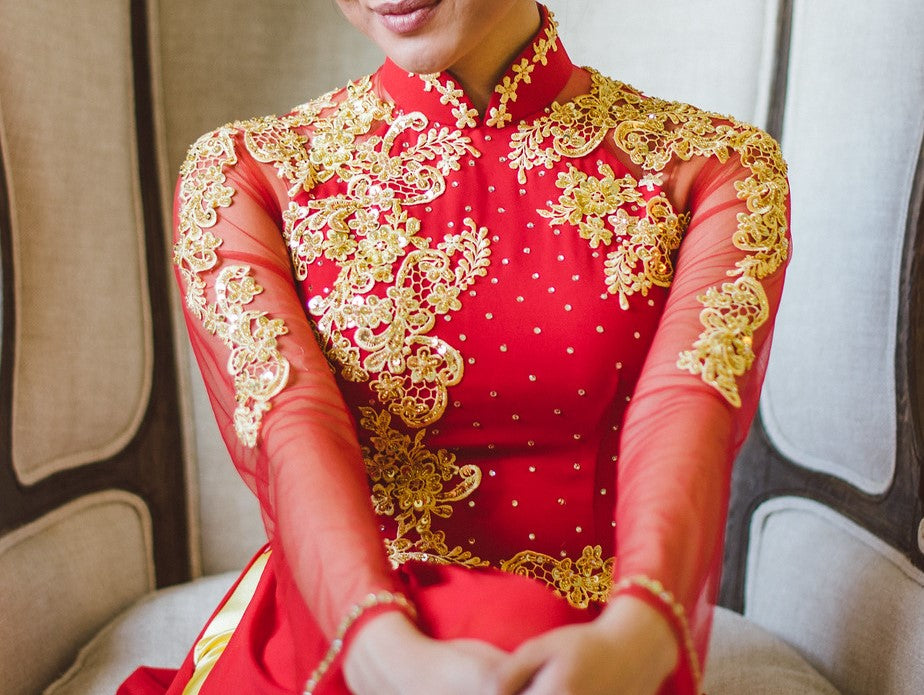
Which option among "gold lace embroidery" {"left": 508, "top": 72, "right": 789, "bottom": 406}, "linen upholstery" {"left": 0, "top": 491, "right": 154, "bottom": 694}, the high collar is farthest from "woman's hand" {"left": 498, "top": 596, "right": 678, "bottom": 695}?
"linen upholstery" {"left": 0, "top": 491, "right": 154, "bottom": 694}

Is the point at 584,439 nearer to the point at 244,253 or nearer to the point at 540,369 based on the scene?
the point at 540,369

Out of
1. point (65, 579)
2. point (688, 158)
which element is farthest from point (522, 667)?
point (65, 579)

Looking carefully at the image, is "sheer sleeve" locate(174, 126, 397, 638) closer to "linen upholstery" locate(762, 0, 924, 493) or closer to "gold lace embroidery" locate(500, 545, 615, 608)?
"gold lace embroidery" locate(500, 545, 615, 608)

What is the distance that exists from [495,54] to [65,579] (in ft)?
2.46

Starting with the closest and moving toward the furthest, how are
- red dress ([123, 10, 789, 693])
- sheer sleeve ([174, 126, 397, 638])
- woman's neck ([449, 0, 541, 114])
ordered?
sheer sleeve ([174, 126, 397, 638]), red dress ([123, 10, 789, 693]), woman's neck ([449, 0, 541, 114])

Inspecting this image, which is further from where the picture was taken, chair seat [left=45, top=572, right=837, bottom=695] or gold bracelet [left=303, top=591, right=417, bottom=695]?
chair seat [left=45, top=572, right=837, bottom=695]

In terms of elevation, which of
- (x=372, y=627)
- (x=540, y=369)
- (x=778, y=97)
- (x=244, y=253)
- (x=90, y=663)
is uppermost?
(x=778, y=97)

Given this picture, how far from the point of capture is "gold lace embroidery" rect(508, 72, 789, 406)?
2.38 ft

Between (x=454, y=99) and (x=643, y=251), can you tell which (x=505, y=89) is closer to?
(x=454, y=99)

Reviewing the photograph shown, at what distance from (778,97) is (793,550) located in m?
0.58

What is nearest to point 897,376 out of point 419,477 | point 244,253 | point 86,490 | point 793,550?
point 793,550

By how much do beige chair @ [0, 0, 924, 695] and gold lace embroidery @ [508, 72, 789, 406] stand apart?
296 mm

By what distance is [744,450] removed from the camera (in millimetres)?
1244

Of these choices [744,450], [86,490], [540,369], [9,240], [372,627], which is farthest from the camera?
[744,450]
